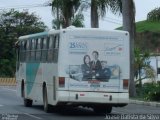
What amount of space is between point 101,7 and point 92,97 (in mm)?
19308

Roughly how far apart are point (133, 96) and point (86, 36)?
14601mm

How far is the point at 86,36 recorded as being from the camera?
22.9 metres

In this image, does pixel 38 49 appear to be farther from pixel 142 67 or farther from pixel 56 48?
pixel 142 67

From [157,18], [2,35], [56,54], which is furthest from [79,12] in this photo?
[2,35]

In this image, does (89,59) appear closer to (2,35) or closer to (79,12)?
(79,12)

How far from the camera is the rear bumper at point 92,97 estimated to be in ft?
73.7

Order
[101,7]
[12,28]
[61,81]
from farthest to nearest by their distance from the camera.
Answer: [12,28] → [101,7] → [61,81]

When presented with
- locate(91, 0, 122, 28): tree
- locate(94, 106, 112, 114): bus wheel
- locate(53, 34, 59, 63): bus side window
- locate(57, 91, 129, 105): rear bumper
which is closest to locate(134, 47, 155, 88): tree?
locate(91, 0, 122, 28): tree

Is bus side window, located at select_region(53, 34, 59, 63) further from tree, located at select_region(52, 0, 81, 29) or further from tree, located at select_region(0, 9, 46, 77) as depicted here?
tree, located at select_region(0, 9, 46, 77)

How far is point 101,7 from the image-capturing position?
41312mm

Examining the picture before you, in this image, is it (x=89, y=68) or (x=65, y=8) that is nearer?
(x=89, y=68)

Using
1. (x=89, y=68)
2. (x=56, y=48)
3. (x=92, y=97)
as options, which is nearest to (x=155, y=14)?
(x=56, y=48)

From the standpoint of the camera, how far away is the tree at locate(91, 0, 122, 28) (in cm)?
4084

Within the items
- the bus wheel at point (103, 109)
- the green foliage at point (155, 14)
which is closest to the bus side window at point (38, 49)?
the bus wheel at point (103, 109)
